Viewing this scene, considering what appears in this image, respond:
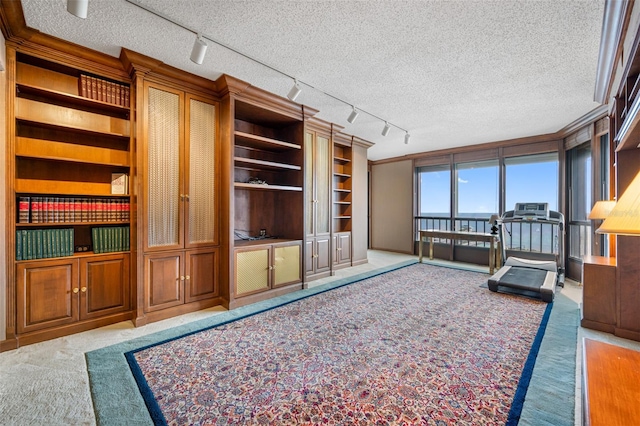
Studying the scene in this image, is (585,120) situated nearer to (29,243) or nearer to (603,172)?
(603,172)

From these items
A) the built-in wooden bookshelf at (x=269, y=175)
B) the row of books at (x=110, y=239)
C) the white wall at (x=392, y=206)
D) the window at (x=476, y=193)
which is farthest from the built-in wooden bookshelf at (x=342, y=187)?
the row of books at (x=110, y=239)

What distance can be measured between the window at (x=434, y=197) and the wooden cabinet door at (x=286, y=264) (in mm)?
4216

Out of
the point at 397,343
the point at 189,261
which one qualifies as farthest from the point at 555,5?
the point at 189,261

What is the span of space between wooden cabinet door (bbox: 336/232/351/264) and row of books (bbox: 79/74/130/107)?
380 centimetres

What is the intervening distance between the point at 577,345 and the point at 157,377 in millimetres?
3423

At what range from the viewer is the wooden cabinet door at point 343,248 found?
5.48 m

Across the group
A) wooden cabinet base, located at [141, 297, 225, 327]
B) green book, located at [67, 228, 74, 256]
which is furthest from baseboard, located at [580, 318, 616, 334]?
green book, located at [67, 228, 74, 256]

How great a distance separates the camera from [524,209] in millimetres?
4906

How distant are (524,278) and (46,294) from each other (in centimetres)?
566

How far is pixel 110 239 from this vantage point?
2.90 m

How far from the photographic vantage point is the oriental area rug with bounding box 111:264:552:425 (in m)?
1.68

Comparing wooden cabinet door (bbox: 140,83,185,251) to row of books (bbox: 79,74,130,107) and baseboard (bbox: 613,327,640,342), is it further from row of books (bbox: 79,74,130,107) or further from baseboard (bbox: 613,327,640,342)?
baseboard (bbox: 613,327,640,342)

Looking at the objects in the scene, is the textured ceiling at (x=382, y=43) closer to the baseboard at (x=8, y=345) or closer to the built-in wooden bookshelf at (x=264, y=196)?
the built-in wooden bookshelf at (x=264, y=196)

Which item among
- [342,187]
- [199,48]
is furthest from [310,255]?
[199,48]
